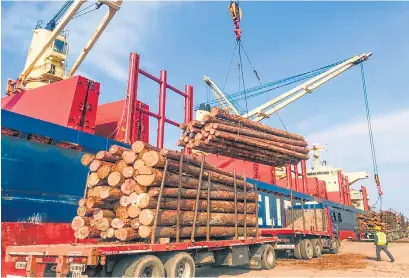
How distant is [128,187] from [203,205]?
2194 millimetres

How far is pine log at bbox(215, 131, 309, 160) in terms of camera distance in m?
13.3

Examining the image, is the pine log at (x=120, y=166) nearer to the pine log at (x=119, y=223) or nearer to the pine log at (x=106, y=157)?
the pine log at (x=106, y=157)

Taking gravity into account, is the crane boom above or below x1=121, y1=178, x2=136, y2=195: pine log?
above

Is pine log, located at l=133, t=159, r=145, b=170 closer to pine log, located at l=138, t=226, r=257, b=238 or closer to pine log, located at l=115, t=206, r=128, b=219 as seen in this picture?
pine log, located at l=115, t=206, r=128, b=219

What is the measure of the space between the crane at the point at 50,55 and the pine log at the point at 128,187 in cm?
1690

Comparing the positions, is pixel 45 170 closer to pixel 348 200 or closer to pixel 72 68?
pixel 72 68

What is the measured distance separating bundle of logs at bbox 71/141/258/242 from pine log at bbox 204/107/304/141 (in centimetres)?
416

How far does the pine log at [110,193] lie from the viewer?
26.2 ft

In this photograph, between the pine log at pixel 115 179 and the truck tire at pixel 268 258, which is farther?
the truck tire at pixel 268 258

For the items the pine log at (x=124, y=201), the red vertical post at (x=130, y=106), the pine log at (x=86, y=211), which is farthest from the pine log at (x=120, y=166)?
the red vertical post at (x=130, y=106)

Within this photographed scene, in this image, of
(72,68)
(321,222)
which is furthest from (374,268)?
(72,68)

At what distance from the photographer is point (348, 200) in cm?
4047

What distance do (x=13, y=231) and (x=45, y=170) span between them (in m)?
1.69

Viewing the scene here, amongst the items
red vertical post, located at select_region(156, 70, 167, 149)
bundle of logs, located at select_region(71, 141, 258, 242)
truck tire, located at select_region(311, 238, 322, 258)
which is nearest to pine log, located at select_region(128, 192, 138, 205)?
bundle of logs, located at select_region(71, 141, 258, 242)
